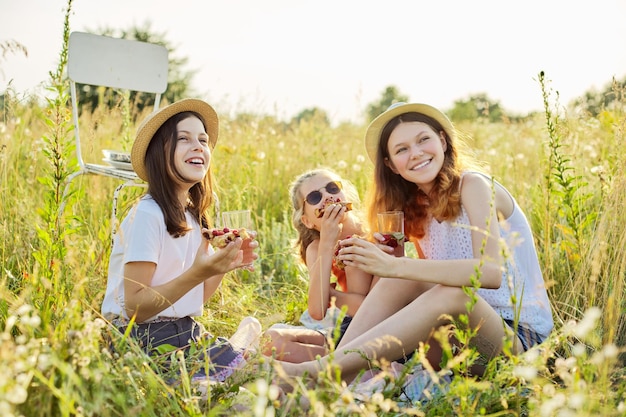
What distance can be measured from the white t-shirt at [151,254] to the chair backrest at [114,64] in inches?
53.4

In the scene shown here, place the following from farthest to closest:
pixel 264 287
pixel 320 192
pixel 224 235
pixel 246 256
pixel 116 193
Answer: pixel 264 287
pixel 320 192
pixel 116 193
pixel 246 256
pixel 224 235

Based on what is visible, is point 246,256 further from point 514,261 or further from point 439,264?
point 514,261

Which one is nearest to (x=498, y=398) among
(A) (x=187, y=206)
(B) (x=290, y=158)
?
(A) (x=187, y=206)

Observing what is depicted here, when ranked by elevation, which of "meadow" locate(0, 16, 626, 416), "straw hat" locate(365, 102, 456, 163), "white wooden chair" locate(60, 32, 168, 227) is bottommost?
"meadow" locate(0, 16, 626, 416)

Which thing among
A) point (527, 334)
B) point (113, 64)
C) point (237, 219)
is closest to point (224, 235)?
point (237, 219)

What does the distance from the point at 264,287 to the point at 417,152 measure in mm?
1631

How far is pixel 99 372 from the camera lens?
142 cm

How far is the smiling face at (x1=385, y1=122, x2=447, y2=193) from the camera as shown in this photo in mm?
2699

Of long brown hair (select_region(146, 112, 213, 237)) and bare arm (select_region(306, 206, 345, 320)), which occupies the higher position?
long brown hair (select_region(146, 112, 213, 237))

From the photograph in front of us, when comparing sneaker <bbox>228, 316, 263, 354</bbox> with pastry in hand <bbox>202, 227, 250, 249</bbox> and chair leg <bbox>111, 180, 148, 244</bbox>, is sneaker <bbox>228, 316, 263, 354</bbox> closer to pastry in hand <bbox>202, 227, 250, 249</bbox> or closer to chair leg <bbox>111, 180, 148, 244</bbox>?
pastry in hand <bbox>202, 227, 250, 249</bbox>

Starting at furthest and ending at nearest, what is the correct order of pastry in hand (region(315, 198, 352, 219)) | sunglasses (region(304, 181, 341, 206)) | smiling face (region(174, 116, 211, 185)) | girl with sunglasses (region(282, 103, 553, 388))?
sunglasses (region(304, 181, 341, 206)) → pastry in hand (region(315, 198, 352, 219)) → smiling face (region(174, 116, 211, 185)) → girl with sunglasses (region(282, 103, 553, 388))

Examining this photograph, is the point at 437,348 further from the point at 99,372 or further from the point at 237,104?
the point at 237,104

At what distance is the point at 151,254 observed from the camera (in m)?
2.43

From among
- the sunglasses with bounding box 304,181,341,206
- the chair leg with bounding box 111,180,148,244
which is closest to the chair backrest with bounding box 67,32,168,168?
the chair leg with bounding box 111,180,148,244
